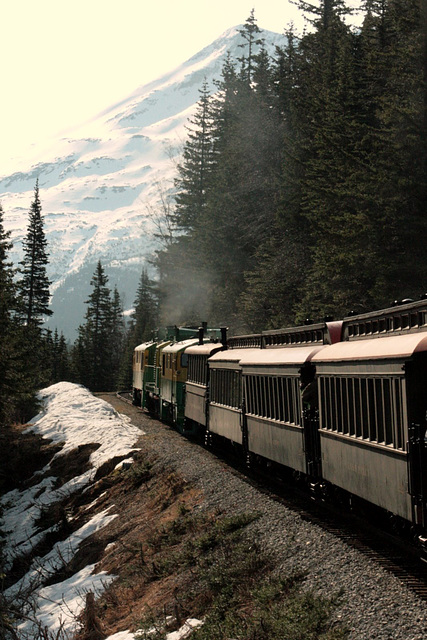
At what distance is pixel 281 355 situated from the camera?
14.2 metres

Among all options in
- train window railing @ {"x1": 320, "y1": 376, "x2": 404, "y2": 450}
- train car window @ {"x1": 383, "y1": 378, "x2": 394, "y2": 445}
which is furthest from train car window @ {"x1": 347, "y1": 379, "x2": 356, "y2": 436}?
train car window @ {"x1": 383, "y1": 378, "x2": 394, "y2": 445}

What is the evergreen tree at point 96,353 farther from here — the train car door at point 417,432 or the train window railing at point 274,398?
the train car door at point 417,432

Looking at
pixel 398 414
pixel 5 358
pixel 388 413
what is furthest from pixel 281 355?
pixel 5 358

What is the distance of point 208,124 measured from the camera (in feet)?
243

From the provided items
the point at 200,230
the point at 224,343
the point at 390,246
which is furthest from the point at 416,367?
the point at 200,230

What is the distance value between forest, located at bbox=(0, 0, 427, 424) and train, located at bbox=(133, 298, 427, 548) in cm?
1067

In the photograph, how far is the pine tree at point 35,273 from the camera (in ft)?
229

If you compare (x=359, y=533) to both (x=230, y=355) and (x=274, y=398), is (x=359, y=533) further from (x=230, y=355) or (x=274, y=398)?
(x=230, y=355)

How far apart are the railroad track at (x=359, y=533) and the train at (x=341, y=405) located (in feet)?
0.96

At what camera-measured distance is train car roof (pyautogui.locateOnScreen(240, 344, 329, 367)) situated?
41.1 feet

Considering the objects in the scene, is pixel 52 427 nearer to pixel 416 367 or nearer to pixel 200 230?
pixel 416 367

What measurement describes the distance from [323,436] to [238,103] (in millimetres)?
54238

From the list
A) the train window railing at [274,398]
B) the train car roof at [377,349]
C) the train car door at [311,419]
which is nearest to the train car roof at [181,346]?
the train window railing at [274,398]

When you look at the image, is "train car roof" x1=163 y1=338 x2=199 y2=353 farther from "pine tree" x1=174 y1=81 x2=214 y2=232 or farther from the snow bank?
"pine tree" x1=174 y1=81 x2=214 y2=232
